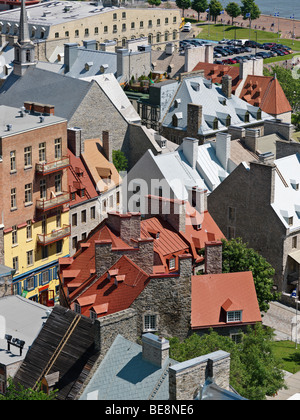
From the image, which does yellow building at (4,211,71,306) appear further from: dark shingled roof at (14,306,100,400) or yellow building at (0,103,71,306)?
dark shingled roof at (14,306,100,400)

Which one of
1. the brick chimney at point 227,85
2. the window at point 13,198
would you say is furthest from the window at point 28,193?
the brick chimney at point 227,85

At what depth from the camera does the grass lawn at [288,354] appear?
71.8m

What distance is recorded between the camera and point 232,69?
13175cm

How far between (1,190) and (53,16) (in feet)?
316

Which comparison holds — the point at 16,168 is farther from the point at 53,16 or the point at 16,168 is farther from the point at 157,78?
the point at 53,16

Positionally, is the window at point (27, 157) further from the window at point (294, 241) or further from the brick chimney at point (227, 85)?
the brick chimney at point (227, 85)

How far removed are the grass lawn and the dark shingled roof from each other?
2080 cm

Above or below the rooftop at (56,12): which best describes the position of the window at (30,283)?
below

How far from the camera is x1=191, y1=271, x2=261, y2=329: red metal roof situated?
65.8 metres

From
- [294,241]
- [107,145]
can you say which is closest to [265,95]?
[107,145]

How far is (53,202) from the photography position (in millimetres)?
84250

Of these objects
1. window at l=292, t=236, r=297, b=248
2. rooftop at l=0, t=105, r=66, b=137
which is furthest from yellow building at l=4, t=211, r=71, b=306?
window at l=292, t=236, r=297, b=248

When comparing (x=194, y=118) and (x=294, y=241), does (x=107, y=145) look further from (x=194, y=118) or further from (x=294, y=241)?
(x=294, y=241)

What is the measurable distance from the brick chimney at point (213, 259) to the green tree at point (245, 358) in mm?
5642
